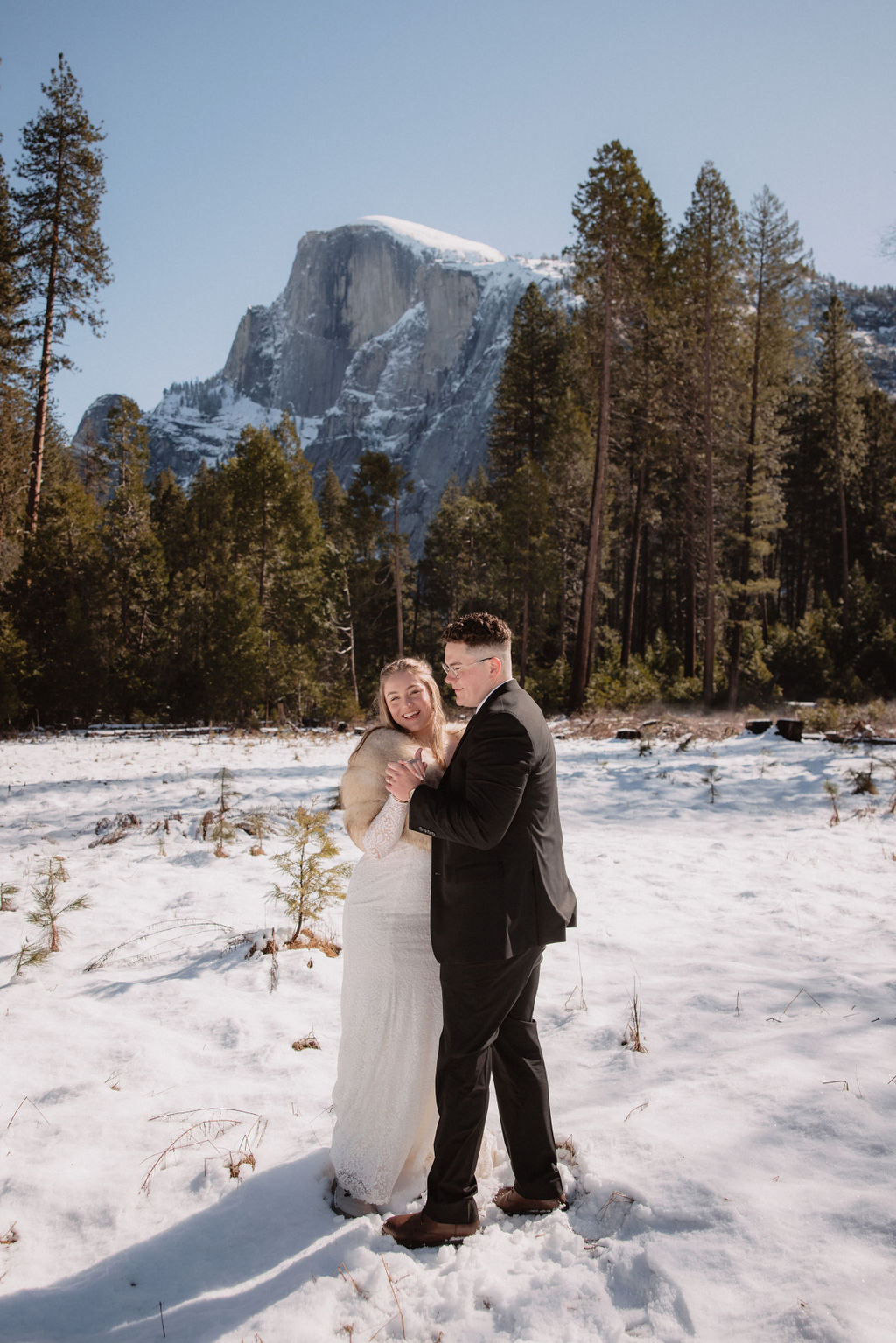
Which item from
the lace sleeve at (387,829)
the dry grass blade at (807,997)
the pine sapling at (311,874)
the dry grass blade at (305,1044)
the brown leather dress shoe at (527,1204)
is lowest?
the dry grass blade at (305,1044)

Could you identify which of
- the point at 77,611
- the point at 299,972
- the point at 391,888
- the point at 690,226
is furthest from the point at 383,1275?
the point at 690,226

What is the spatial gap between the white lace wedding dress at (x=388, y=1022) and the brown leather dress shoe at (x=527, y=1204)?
329 millimetres

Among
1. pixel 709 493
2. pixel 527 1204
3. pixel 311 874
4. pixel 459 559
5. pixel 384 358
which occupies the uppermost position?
pixel 384 358

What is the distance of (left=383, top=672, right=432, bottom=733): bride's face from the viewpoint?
2756mm

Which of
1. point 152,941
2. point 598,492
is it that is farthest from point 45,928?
point 598,492

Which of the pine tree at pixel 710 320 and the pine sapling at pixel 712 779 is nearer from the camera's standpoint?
the pine sapling at pixel 712 779

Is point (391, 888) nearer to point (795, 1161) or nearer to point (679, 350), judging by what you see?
point (795, 1161)

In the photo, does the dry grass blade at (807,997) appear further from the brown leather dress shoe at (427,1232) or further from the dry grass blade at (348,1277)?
the dry grass blade at (348,1277)

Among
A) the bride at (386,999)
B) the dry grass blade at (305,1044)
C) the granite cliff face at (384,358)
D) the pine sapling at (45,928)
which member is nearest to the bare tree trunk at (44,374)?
the pine sapling at (45,928)

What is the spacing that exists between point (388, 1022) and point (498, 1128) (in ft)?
3.09

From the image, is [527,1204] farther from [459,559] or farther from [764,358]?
[459,559]

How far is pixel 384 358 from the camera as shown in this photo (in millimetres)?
158750

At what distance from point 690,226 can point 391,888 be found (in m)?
23.1

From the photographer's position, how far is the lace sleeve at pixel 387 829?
2.62 m
